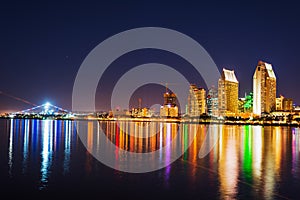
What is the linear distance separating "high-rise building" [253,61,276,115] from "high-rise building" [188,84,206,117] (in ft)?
76.9

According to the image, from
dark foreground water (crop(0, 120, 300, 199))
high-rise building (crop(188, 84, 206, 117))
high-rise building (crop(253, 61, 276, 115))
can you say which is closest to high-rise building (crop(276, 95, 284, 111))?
high-rise building (crop(253, 61, 276, 115))

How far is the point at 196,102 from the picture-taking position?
140500 mm

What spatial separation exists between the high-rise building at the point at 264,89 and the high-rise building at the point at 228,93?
9.73 meters

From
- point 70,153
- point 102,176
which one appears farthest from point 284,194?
point 70,153

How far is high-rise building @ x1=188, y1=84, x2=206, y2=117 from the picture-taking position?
137m

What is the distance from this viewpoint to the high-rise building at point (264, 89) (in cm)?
11409

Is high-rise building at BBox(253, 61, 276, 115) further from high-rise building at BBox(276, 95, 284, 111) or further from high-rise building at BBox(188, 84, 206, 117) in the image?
high-rise building at BBox(188, 84, 206, 117)

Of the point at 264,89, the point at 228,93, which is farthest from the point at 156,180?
the point at 228,93

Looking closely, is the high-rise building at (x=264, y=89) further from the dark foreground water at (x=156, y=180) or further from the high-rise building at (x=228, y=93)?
the dark foreground water at (x=156, y=180)

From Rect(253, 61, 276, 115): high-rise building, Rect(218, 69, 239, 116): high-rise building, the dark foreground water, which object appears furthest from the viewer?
Rect(218, 69, 239, 116): high-rise building

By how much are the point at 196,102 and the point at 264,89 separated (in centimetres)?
3045

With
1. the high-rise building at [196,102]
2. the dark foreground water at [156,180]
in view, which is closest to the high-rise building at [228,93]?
the high-rise building at [196,102]

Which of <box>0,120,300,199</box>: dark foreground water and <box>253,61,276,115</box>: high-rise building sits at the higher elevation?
<box>253,61,276,115</box>: high-rise building

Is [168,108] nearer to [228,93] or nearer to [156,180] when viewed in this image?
[228,93]
